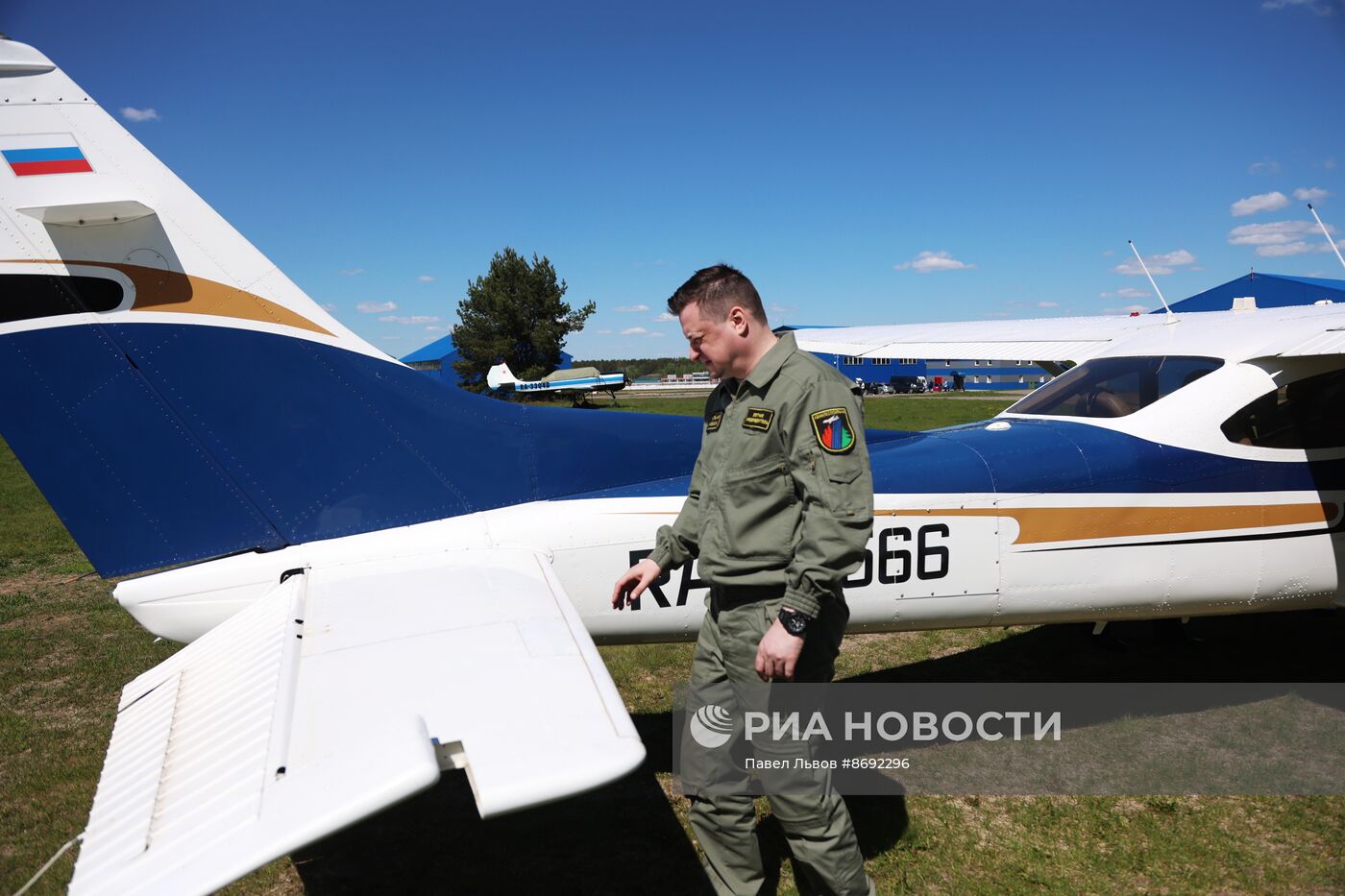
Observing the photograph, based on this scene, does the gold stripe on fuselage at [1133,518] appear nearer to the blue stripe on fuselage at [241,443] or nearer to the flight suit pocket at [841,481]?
the flight suit pocket at [841,481]

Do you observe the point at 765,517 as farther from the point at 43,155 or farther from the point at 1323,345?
the point at 1323,345

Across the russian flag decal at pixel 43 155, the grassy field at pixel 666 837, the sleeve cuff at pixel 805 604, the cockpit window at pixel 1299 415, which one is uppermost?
the russian flag decal at pixel 43 155

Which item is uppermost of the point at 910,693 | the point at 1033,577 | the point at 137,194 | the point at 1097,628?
the point at 137,194

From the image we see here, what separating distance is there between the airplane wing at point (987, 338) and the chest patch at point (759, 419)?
9.62 ft

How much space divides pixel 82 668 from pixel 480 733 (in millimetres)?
5426

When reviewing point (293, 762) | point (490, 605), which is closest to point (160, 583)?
point (490, 605)

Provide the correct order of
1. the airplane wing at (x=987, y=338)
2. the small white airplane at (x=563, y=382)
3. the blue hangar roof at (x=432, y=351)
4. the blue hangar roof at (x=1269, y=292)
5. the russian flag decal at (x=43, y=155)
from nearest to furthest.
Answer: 1. the russian flag decal at (x=43, y=155)
2. the airplane wing at (x=987, y=338)
3. the blue hangar roof at (x=1269, y=292)
4. the small white airplane at (x=563, y=382)
5. the blue hangar roof at (x=432, y=351)

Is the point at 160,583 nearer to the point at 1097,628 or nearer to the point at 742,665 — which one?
the point at 742,665

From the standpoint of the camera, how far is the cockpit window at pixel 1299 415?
430 cm

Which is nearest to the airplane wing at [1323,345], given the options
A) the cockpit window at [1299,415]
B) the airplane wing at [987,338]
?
the cockpit window at [1299,415]

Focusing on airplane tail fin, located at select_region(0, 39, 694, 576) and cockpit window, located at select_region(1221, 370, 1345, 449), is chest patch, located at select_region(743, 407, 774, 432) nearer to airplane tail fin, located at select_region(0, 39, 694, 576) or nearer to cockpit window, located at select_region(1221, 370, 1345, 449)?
airplane tail fin, located at select_region(0, 39, 694, 576)

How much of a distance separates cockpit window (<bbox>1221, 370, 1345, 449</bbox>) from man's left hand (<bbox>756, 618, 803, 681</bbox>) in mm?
3342

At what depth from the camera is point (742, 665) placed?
2.69m

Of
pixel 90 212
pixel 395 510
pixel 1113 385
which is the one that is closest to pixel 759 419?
pixel 395 510
